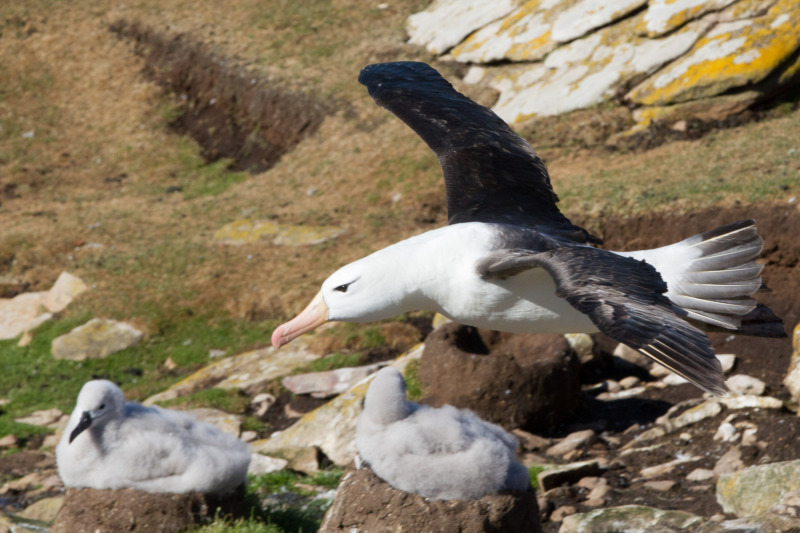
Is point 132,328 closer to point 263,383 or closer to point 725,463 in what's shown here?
point 263,383

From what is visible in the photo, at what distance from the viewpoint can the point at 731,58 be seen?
540 inches

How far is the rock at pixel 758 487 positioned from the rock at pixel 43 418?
7399 millimetres

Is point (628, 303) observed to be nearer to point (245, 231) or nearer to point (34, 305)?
point (245, 231)

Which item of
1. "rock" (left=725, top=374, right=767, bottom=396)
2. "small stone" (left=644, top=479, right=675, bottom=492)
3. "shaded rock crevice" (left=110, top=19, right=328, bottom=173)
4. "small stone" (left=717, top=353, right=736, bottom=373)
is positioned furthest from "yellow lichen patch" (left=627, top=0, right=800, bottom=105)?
"small stone" (left=644, top=479, right=675, bottom=492)

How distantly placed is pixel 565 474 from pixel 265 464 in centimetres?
264

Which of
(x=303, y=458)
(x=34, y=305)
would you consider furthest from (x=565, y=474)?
(x=34, y=305)

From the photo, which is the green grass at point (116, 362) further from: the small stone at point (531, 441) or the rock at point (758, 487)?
the rock at point (758, 487)

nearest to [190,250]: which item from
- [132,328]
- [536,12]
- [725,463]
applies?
[132,328]

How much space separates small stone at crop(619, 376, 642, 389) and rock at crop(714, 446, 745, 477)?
216 cm

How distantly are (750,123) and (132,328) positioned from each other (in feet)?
29.7

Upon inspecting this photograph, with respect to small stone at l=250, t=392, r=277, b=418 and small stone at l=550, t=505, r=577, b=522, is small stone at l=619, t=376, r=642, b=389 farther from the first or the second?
small stone at l=250, t=392, r=277, b=418

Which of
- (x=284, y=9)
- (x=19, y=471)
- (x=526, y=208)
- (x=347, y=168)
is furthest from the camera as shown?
(x=284, y=9)

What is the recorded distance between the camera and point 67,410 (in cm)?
1058

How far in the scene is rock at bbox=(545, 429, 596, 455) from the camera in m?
7.72
